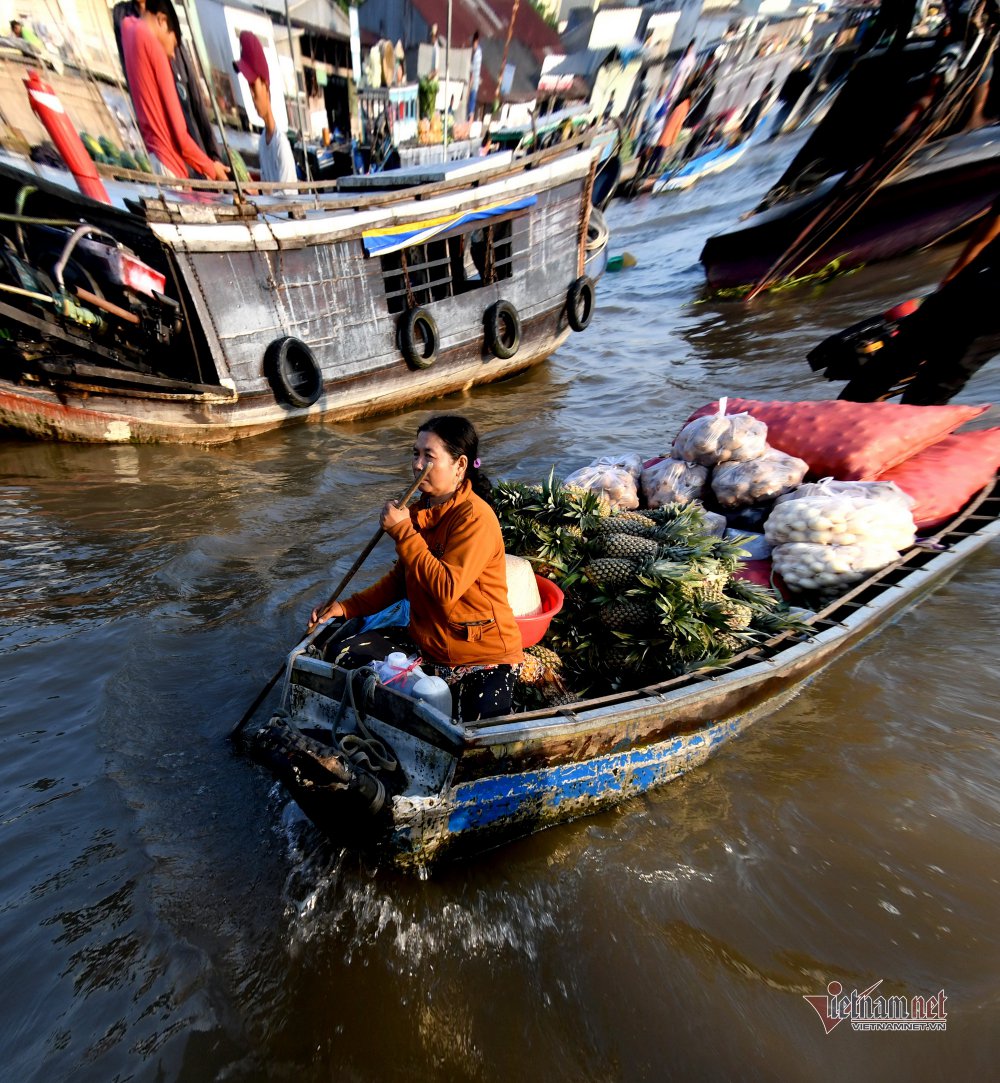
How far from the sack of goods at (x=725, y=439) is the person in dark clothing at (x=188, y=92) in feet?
28.9

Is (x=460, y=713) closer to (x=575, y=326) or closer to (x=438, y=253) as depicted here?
(x=438, y=253)

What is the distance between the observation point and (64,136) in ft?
24.2

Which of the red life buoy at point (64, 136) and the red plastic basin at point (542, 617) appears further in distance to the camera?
the red life buoy at point (64, 136)

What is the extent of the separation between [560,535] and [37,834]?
281cm

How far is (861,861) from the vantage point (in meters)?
2.56

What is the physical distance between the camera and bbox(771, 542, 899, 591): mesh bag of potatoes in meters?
3.60

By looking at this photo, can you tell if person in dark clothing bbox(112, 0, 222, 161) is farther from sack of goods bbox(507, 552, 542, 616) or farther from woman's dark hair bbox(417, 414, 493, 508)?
sack of goods bbox(507, 552, 542, 616)

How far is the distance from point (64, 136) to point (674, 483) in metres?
8.44

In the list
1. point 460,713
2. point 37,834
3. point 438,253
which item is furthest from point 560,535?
point 438,253

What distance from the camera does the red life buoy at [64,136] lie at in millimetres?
7371

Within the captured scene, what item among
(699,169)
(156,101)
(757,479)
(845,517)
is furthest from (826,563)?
(699,169)

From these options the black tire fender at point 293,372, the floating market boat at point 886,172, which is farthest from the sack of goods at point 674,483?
the floating market boat at point 886,172

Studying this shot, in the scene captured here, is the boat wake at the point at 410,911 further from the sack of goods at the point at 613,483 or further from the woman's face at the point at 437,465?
the sack of goods at the point at 613,483

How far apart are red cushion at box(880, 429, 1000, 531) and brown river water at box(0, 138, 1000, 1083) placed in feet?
1.75
